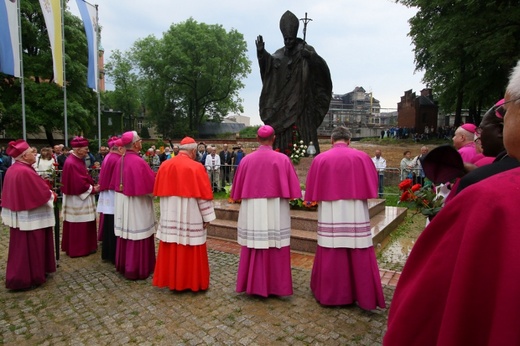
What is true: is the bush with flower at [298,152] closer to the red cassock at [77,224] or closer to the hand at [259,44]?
the hand at [259,44]

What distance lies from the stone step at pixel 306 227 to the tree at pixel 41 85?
19.5 meters

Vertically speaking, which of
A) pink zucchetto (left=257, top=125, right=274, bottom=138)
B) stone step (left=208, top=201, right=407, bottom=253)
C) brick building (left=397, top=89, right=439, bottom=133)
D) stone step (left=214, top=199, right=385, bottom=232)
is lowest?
stone step (left=208, top=201, right=407, bottom=253)

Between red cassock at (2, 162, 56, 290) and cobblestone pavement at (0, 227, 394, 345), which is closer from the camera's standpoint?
cobblestone pavement at (0, 227, 394, 345)

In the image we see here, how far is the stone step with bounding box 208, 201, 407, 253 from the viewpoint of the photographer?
285 inches

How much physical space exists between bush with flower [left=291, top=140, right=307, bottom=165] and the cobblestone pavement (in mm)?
4445

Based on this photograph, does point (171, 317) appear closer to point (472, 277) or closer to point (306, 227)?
point (306, 227)

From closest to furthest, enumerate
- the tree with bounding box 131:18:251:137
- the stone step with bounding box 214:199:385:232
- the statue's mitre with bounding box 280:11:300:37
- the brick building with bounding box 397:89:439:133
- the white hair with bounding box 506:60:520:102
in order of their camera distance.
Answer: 1. the white hair with bounding box 506:60:520:102
2. the stone step with bounding box 214:199:385:232
3. the statue's mitre with bounding box 280:11:300:37
4. the tree with bounding box 131:18:251:137
5. the brick building with bounding box 397:89:439:133

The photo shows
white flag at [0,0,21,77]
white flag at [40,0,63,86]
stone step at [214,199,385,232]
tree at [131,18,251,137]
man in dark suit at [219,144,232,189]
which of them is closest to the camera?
stone step at [214,199,385,232]

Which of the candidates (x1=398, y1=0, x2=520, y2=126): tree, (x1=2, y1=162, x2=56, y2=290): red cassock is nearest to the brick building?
(x1=398, y1=0, x2=520, y2=126): tree

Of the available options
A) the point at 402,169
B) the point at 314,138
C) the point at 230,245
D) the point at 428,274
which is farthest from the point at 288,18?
the point at 428,274

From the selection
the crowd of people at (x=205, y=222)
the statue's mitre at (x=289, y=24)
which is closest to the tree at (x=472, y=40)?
the statue's mitre at (x=289, y=24)

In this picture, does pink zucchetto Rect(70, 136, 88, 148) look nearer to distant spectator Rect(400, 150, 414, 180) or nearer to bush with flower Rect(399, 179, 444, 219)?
bush with flower Rect(399, 179, 444, 219)

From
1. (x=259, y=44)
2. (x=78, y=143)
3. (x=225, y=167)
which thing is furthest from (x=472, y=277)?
(x=225, y=167)

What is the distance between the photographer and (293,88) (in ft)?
33.4
